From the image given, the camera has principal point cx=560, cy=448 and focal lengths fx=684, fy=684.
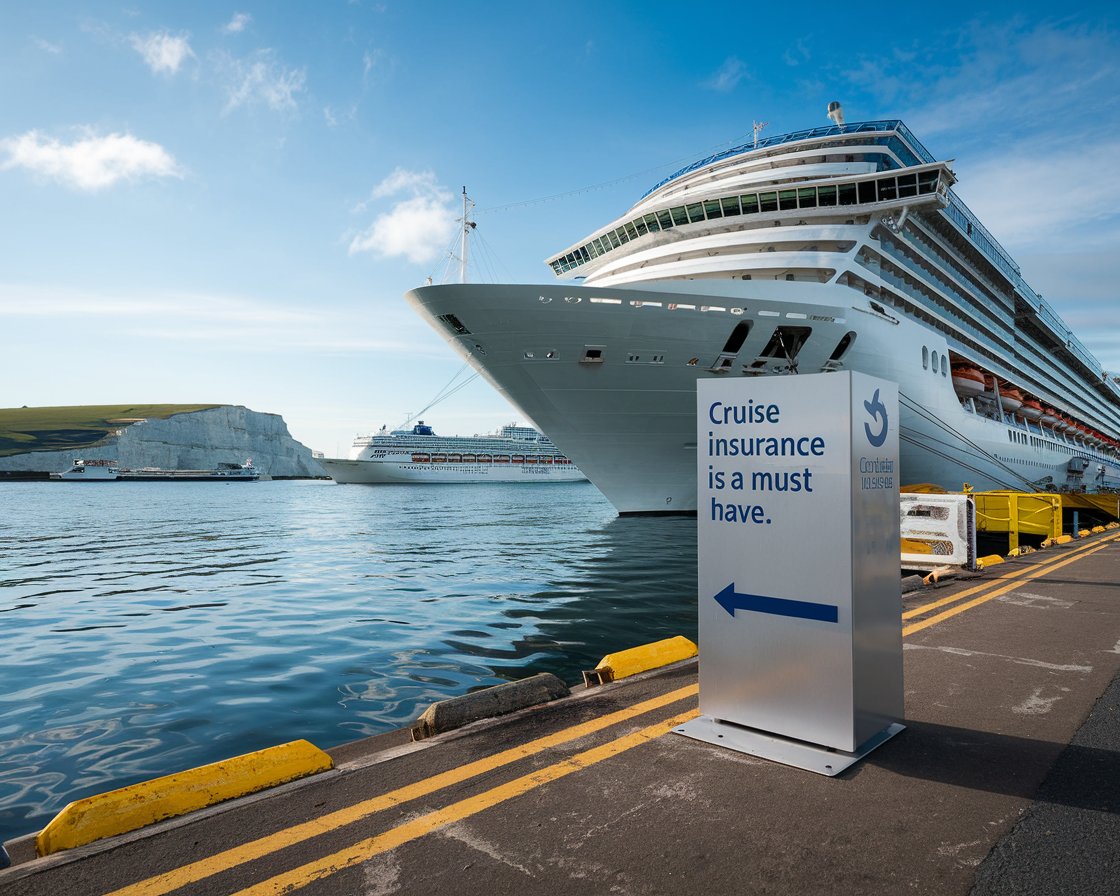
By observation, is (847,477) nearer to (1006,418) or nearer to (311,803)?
(311,803)

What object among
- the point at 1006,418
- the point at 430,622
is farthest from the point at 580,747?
the point at 1006,418

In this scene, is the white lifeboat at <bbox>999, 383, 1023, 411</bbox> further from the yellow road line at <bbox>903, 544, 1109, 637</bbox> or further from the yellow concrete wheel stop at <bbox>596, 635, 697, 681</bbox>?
the yellow concrete wheel stop at <bbox>596, 635, 697, 681</bbox>

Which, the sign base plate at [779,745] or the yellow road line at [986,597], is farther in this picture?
the yellow road line at [986,597]

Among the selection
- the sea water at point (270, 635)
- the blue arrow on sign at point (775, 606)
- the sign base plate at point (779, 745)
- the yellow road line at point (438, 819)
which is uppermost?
the blue arrow on sign at point (775, 606)

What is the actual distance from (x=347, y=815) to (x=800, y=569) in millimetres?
2512

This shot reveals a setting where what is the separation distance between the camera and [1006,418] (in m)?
33.5

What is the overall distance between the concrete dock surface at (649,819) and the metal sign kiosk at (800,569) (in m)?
0.29

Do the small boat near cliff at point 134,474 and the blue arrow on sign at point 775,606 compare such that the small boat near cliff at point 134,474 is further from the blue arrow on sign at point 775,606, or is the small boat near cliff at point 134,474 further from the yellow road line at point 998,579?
the blue arrow on sign at point 775,606

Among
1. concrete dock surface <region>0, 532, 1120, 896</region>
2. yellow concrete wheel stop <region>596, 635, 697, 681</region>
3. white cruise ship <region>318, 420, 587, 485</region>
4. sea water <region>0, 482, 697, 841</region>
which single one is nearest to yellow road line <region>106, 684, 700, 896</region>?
concrete dock surface <region>0, 532, 1120, 896</region>

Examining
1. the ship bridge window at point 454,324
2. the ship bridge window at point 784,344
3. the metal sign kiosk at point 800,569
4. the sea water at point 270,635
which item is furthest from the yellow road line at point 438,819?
the ship bridge window at point 784,344

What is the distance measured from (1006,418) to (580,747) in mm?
37044

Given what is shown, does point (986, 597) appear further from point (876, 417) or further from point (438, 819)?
point (438, 819)

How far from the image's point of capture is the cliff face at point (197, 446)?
118 m

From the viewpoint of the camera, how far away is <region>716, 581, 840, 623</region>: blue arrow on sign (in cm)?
358
